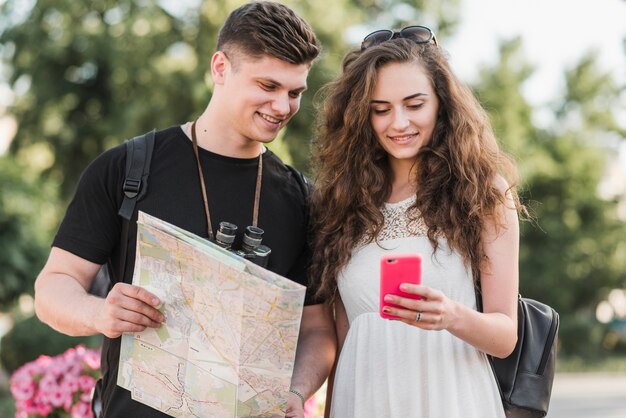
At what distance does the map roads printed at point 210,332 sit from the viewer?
7.21 feet

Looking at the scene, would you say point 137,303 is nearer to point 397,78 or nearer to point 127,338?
point 127,338

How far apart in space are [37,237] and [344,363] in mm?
11253

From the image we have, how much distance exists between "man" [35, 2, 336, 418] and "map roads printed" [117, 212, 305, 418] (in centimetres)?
24

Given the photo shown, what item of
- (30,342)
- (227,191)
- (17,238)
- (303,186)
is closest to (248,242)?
(227,191)

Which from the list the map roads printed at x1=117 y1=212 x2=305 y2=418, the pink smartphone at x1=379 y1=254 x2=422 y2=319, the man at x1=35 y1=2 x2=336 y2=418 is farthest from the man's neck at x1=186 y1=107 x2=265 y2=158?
the pink smartphone at x1=379 y1=254 x2=422 y2=319

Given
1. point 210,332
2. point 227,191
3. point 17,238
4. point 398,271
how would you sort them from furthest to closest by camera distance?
point 17,238
point 227,191
point 210,332
point 398,271

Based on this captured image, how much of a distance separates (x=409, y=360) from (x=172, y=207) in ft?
3.17

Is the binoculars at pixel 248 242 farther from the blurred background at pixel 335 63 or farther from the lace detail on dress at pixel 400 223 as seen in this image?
the blurred background at pixel 335 63

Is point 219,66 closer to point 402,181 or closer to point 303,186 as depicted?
point 303,186

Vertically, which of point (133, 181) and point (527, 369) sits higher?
point (133, 181)

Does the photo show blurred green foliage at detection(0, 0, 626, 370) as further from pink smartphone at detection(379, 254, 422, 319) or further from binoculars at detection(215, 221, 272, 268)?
pink smartphone at detection(379, 254, 422, 319)

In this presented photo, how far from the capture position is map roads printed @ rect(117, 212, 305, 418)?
220 centimetres

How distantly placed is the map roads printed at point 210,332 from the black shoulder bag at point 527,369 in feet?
2.69

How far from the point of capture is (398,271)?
2170mm
